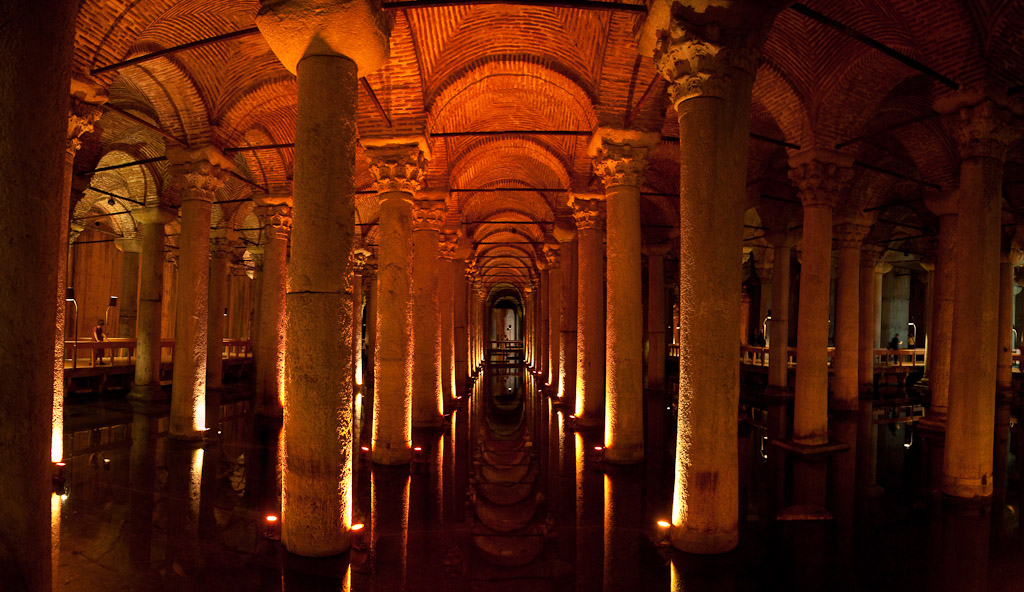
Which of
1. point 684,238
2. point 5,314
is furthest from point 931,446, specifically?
point 5,314

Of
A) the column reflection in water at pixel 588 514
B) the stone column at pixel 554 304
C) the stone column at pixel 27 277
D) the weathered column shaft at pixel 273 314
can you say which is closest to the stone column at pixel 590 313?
the column reflection in water at pixel 588 514

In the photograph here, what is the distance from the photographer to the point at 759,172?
14.5 meters

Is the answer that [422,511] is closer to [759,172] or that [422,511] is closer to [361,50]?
[361,50]

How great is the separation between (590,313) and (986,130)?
247 inches

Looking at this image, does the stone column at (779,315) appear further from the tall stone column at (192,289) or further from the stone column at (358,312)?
the tall stone column at (192,289)

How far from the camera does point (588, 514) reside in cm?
652

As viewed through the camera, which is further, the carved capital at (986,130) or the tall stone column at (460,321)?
the tall stone column at (460,321)

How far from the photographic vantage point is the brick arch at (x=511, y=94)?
30.8ft

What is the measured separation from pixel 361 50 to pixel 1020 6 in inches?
284

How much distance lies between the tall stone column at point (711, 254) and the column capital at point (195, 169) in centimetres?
835

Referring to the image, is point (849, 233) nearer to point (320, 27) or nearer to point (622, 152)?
point (622, 152)

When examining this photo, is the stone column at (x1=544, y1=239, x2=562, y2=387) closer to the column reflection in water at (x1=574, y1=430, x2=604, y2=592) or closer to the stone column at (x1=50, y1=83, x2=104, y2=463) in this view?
the column reflection in water at (x1=574, y1=430, x2=604, y2=592)

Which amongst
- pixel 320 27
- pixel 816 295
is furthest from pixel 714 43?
pixel 816 295

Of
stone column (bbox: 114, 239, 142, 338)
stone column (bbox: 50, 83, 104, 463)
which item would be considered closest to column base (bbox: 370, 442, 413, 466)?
stone column (bbox: 50, 83, 104, 463)
